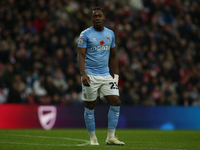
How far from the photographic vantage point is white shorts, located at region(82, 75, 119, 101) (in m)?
7.82

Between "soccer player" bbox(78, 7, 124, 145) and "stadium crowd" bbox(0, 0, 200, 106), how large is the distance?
26.5ft

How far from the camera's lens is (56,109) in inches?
623

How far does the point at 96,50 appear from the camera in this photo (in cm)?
794

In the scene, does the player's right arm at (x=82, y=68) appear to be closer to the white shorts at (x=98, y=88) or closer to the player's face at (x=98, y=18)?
the white shorts at (x=98, y=88)

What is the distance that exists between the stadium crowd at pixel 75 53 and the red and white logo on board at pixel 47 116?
340 mm

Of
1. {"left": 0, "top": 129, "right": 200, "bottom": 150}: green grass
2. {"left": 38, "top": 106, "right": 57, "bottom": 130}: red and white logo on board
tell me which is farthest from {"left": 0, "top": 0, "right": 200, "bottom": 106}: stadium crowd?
{"left": 0, "top": 129, "right": 200, "bottom": 150}: green grass

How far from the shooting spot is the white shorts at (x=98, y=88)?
308 inches

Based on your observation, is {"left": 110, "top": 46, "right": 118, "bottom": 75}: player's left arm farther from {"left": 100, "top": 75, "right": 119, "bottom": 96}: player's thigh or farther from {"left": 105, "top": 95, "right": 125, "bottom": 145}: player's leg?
{"left": 105, "top": 95, "right": 125, "bottom": 145}: player's leg

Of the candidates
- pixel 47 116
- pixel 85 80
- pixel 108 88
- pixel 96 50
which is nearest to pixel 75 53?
pixel 47 116

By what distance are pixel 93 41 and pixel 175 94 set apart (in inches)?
406

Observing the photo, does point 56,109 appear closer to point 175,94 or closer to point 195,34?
point 175,94

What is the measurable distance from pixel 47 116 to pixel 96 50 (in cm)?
817

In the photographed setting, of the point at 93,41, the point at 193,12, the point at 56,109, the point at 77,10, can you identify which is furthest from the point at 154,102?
the point at 93,41

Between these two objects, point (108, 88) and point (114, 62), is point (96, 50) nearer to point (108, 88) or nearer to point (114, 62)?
point (114, 62)
